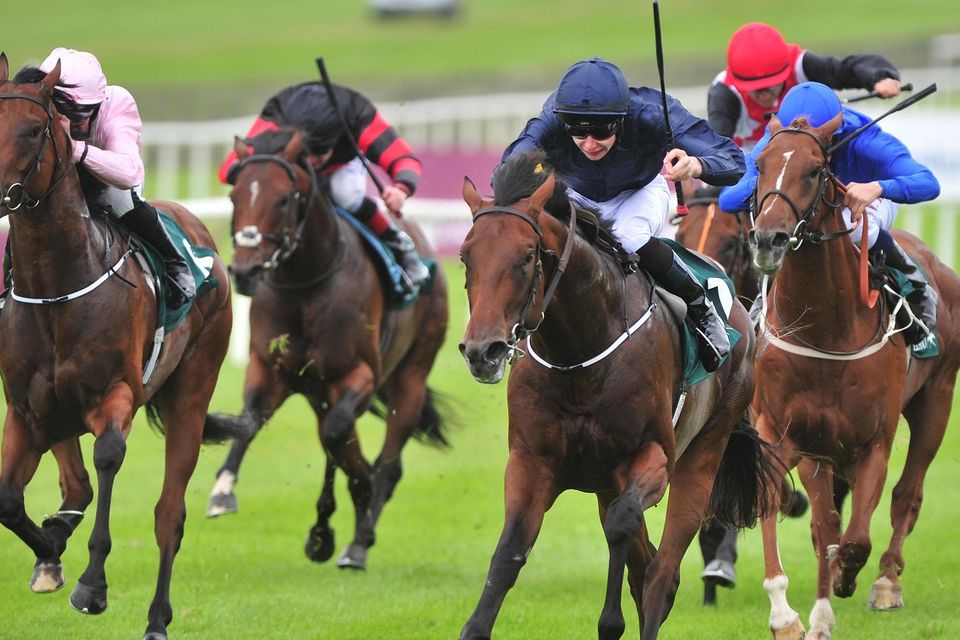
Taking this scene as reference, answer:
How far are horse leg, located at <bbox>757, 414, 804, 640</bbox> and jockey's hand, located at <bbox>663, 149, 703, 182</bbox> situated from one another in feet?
5.10

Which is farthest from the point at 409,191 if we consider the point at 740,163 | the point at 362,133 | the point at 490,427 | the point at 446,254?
the point at 446,254

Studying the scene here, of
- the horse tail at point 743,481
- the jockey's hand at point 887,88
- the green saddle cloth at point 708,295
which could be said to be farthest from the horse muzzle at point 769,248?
the jockey's hand at point 887,88

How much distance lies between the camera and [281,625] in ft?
24.0

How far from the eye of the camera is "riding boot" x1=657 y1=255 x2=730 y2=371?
6.14 m

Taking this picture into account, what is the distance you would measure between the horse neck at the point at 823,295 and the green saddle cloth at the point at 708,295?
327mm

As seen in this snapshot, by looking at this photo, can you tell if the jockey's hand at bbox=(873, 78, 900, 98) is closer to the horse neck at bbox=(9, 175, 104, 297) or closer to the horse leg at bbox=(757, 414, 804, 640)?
the horse leg at bbox=(757, 414, 804, 640)

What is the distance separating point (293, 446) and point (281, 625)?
550 cm

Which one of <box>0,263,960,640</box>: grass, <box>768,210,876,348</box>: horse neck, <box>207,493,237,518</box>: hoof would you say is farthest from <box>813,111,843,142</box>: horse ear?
<box>207,493,237,518</box>: hoof

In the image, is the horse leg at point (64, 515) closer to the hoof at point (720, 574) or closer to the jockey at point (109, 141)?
the jockey at point (109, 141)

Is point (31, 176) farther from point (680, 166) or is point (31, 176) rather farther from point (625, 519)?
point (625, 519)

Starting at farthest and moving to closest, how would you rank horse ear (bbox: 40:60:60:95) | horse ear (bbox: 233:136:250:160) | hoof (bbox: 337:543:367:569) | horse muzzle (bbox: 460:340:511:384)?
hoof (bbox: 337:543:367:569) → horse ear (bbox: 233:136:250:160) → horse ear (bbox: 40:60:60:95) → horse muzzle (bbox: 460:340:511:384)

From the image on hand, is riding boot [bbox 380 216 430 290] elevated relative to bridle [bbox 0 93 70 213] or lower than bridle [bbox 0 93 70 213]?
lower

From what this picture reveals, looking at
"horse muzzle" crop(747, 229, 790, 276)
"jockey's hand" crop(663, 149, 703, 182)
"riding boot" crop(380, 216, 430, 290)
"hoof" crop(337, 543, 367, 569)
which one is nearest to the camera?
"jockey's hand" crop(663, 149, 703, 182)

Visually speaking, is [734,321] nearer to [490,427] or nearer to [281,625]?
[281,625]
